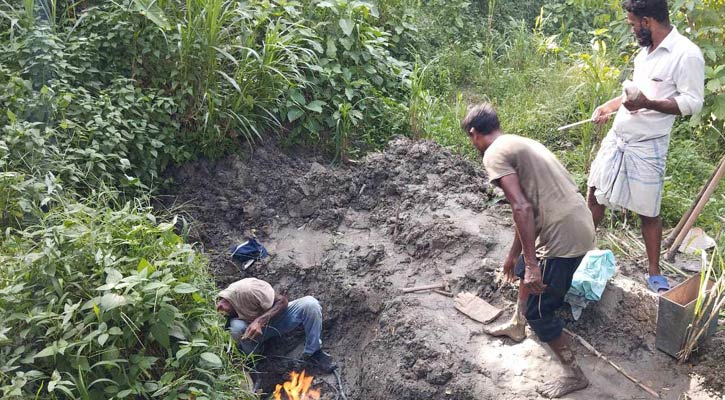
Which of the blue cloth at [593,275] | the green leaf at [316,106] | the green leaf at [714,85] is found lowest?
the green leaf at [316,106]

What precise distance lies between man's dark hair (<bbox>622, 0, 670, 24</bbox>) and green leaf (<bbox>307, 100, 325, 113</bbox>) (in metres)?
3.16

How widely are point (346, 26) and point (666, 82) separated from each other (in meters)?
3.60

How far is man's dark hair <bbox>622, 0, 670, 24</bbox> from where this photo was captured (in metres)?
4.64

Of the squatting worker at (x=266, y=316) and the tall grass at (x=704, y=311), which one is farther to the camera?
the squatting worker at (x=266, y=316)

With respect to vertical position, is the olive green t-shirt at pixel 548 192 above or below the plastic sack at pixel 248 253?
above

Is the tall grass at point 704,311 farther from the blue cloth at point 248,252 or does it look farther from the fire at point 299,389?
the blue cloth at point 248,252

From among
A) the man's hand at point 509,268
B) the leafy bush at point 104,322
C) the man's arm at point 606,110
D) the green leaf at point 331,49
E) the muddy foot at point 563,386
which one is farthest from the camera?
the green leaf at point 331,49

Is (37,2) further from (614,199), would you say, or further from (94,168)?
(614,199)

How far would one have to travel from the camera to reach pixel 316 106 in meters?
6.95

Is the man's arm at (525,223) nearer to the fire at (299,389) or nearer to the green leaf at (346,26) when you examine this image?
the fire at (299,389)

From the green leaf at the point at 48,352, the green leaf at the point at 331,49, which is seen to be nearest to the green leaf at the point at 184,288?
the green leaf at the point at 48,352

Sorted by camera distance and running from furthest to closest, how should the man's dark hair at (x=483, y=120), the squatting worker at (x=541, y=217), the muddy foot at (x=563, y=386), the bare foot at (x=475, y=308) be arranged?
the bare foot at (x=475, y=308) < the muddy foot at (x=563, y=386) < the man's dark hair at (x=483, y=120) < the squatting worker at (x=541, y=217)

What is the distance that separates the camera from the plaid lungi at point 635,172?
4902mm

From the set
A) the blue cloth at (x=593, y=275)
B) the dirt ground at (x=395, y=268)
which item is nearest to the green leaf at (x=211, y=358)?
the dirt ground at (x=395, y=268)
